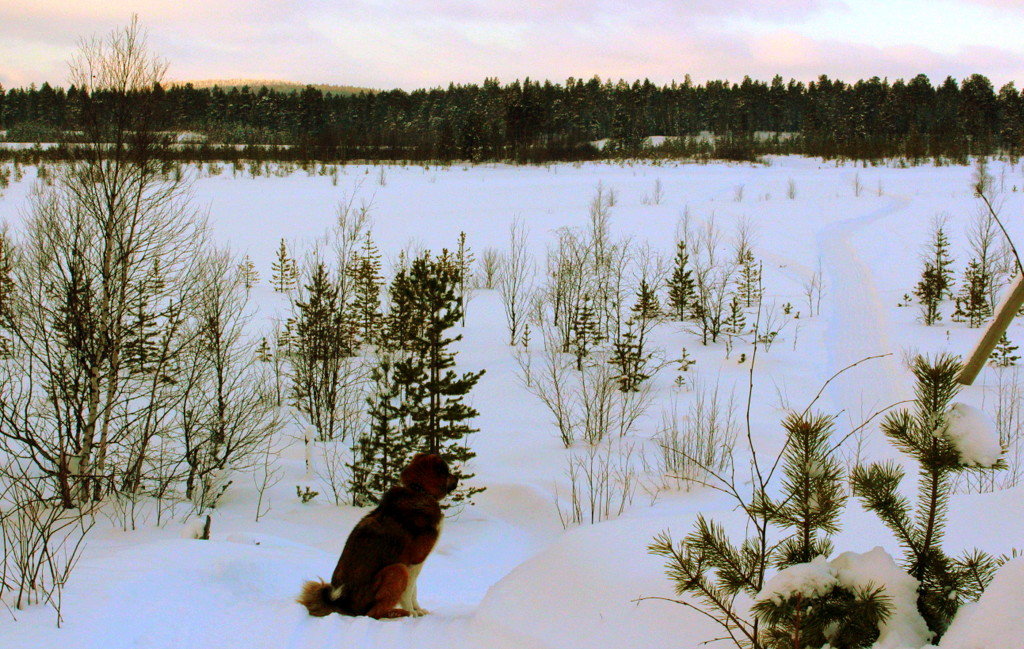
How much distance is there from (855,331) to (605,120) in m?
70.3

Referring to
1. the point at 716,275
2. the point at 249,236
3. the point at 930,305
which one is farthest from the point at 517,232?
the point at 930,305

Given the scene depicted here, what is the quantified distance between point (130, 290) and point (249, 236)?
16.7m

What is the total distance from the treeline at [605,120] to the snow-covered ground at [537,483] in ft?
56.3

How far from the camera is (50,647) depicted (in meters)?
2.66

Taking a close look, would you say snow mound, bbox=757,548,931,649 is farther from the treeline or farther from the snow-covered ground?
the treeline

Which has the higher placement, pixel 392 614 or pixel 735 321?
pixel 735 321

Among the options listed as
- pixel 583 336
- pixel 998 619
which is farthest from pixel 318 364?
pixel 998 619

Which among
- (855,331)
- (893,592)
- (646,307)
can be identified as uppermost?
(893,592)

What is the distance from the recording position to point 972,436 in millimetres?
1734

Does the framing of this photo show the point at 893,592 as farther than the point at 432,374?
No

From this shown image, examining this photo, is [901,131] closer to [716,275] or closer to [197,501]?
[716,275]

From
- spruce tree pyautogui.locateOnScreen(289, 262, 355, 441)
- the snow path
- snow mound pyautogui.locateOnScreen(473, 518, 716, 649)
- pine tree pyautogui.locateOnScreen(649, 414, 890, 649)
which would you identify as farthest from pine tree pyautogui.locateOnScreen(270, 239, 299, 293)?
pine tree pyautogui.locateOnScreen(649, 414, 890, 649)

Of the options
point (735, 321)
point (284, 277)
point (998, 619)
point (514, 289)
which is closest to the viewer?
point (998, 619)

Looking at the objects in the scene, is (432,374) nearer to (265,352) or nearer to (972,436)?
(972,436)
